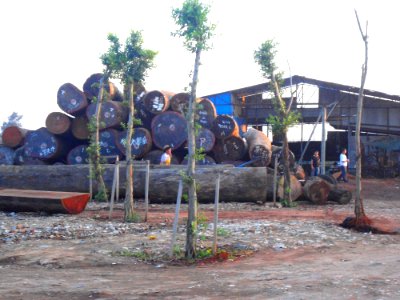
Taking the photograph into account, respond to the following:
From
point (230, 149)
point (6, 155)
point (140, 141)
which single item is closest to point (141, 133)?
point (140, 141)

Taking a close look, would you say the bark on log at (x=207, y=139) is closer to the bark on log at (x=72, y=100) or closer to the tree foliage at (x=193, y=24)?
the bark on log at (x=72, y=100)

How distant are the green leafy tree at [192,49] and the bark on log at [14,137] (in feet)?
46.7

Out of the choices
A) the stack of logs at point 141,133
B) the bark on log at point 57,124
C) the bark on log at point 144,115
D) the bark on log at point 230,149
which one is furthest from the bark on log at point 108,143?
the bark on log at point 230,149

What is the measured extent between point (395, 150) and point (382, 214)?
1366 cm

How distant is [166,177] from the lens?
1528cm

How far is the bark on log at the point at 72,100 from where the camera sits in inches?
756

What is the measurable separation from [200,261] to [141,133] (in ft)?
36.3

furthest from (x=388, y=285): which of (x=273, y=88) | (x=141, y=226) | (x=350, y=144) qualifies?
(x=350, y=144)

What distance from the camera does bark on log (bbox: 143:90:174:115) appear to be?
18.9m

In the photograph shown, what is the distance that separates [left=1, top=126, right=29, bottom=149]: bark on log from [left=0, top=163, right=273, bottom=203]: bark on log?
4.88 metres

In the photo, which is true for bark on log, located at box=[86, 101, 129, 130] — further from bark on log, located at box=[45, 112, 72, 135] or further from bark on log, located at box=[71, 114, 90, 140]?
bark on log, located at box=[45, 112, 72, 135]

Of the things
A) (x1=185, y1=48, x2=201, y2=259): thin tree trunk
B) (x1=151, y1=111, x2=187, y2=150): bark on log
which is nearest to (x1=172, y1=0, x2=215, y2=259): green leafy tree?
(x1=185, y1=48, x2=201, y2=259): thin tree trunk

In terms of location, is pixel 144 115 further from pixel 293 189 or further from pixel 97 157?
pixel 293 189

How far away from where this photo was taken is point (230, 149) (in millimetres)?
19516
